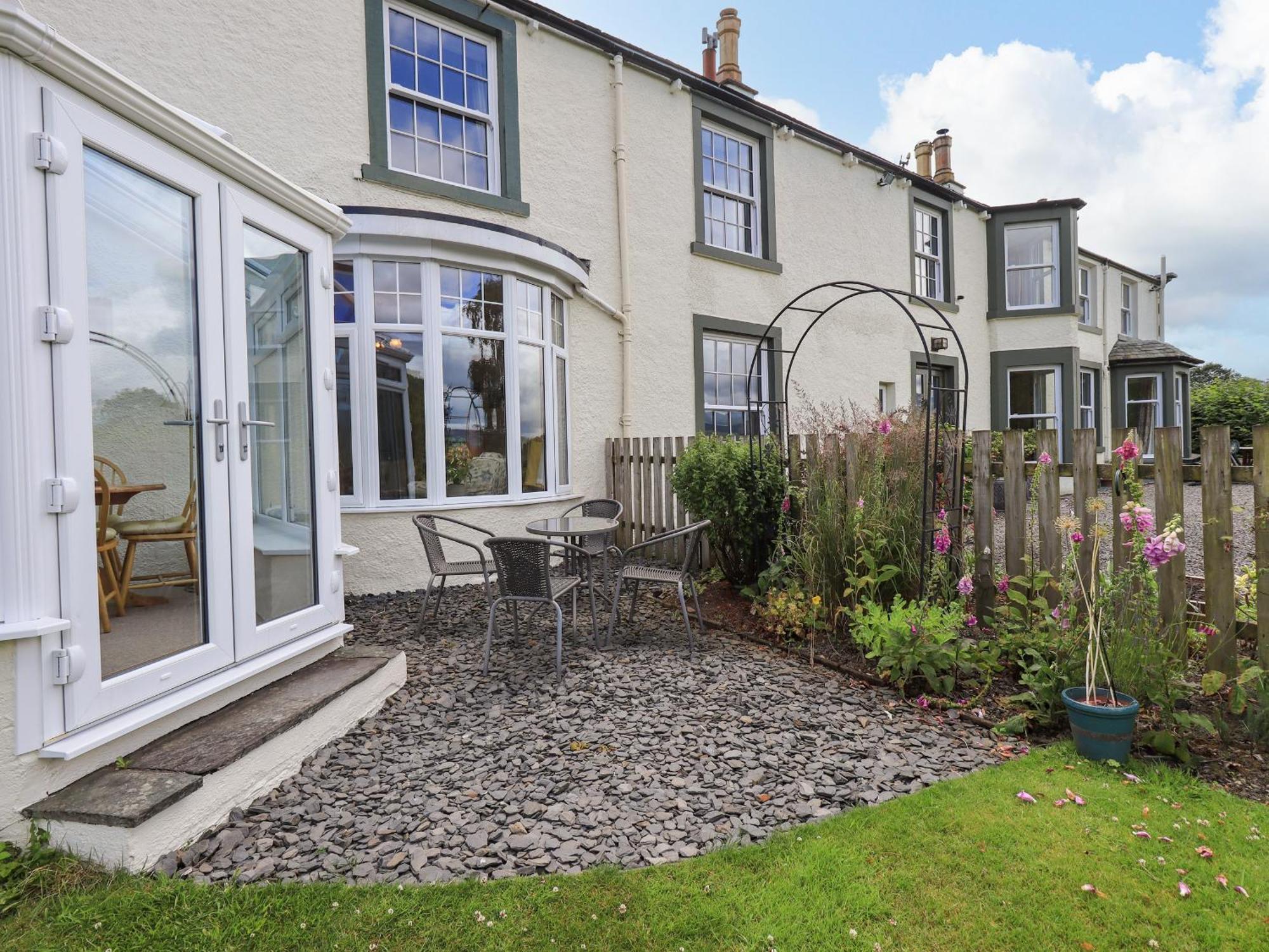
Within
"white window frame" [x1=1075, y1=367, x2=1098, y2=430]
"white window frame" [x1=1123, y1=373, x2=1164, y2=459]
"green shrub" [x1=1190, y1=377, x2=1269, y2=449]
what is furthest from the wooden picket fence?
"green shrub" [x1=1190, y1=377, x2=1269, y2=449]

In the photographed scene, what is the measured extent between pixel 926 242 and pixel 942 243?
0.48 m

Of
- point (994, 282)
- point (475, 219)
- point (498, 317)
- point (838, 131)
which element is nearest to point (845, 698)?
point (498, 317)

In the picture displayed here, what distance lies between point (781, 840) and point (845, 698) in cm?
148

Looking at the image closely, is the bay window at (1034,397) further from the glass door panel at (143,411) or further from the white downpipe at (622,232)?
the glass door panel at (143,411)

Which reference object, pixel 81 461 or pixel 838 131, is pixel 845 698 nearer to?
pixel 81 461

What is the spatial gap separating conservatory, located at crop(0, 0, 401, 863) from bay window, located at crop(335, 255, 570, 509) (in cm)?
235

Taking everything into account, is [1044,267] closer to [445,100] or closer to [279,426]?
[445,100]

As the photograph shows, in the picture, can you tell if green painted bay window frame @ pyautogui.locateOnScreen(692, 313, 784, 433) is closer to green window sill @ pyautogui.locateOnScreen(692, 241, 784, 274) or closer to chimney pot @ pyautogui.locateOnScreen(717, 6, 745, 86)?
green window sill @ pyautogui.locateOnScreen(692, 241, 784, 274)

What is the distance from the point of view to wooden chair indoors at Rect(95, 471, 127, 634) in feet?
8.15

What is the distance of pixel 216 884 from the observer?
7.09 feet

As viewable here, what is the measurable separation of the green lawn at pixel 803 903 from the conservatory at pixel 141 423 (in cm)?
50

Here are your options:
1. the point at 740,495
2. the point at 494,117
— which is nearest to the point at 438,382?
the point at 740,495

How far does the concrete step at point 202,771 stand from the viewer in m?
2.12

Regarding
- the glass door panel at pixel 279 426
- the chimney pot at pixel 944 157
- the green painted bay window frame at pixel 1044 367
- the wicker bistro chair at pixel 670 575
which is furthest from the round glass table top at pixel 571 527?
the chimney pot at pixel 944 157
